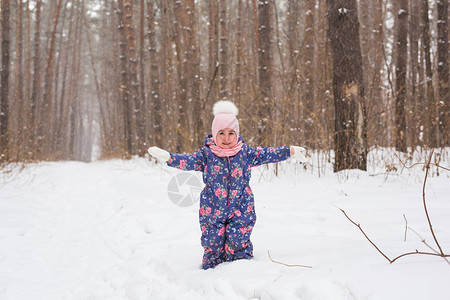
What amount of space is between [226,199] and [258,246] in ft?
2.01

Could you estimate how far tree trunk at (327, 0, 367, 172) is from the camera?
4.60m

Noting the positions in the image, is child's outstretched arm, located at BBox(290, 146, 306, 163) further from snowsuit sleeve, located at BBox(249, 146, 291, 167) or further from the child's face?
the child's face

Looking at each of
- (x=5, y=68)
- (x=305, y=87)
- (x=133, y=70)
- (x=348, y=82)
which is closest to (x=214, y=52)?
(x=133, y=70)

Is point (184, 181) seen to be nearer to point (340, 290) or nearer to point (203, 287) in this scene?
point (203, 287)

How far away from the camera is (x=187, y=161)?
224 cm

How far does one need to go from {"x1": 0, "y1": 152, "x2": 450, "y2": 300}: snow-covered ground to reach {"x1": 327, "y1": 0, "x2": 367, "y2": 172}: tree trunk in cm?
39

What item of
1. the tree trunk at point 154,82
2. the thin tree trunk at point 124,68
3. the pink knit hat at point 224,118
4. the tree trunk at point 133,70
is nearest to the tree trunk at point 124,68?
the thin tree trunk at point 124,68

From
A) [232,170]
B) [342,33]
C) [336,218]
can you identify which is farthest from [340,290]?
[342,33]

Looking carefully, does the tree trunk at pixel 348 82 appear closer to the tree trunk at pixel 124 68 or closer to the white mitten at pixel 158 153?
the white mitten at pixel 158 153

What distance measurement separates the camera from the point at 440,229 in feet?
8.16

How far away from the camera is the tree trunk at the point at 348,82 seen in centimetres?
460

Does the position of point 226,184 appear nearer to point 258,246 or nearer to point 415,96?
point 258,246

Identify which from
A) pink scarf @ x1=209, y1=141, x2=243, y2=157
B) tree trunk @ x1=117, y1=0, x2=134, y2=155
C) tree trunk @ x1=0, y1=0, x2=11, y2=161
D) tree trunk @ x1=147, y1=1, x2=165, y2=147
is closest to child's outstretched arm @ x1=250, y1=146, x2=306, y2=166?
pink scarf @ x1=209, y1=141, x2=243, y2=157

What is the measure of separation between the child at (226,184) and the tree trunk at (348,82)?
268 cm
